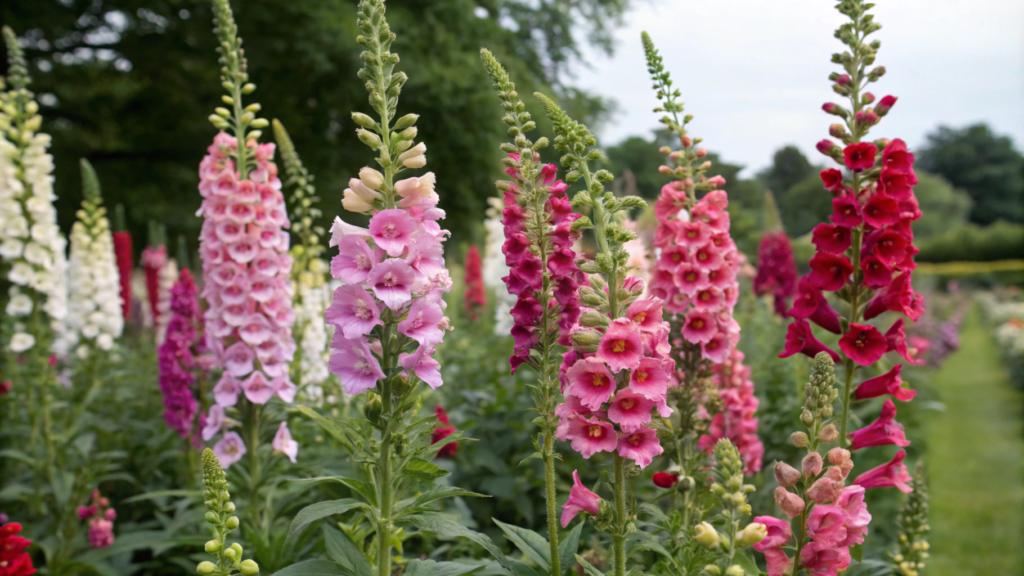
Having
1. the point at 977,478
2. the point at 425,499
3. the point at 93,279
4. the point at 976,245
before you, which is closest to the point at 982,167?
the point at 976,245

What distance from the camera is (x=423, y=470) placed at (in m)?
1.90

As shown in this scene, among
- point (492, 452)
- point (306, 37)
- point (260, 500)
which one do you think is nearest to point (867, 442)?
point (492, 452)

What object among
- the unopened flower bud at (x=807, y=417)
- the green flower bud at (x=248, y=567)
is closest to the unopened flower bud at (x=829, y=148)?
the unopened flower bud at (x=807, y=417)

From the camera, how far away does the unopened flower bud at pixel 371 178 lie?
1.84 meters

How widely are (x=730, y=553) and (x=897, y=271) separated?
4.85 feet

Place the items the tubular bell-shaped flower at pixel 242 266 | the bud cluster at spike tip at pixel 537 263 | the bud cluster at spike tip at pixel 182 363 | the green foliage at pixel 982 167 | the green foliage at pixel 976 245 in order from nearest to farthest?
the bud cluster at spike tip at pixel 537 263, the tubular bell-shaped flower at pixel 242 266, the bud cluster at spike tip at pixel 182 363, the green foliage at pixel 976 245, the green foliage at pixel 982 167

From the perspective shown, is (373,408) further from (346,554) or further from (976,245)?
(976,245)

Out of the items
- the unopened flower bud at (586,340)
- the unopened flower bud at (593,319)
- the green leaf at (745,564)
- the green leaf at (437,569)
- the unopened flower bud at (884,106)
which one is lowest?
the green leaf at (437,569)

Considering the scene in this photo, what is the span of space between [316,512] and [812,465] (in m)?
1.28

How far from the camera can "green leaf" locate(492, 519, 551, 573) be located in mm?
1987

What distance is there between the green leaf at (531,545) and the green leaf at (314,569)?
468mm

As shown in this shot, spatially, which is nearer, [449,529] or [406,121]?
[449,529]

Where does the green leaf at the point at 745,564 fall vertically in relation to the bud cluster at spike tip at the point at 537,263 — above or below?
below

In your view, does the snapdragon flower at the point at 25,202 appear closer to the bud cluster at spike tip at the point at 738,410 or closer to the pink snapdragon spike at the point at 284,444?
the pink snapdragon spike at the point at 284,444
